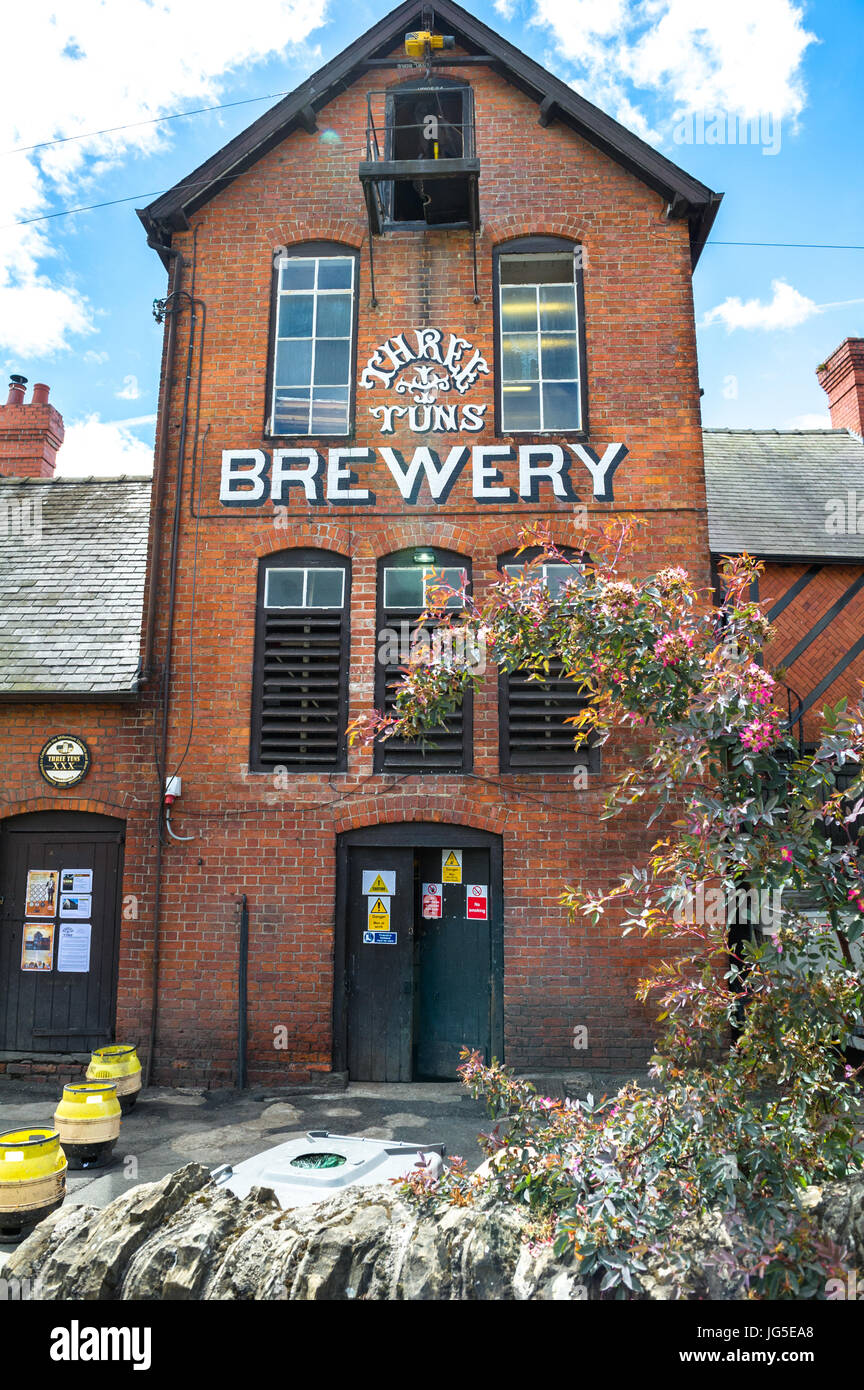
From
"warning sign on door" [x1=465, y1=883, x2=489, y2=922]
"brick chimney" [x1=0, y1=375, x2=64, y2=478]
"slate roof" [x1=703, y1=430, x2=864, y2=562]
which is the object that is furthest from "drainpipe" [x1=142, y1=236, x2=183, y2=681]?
"slate roof" [x1=703, y1=430, x2=864, y2=562]

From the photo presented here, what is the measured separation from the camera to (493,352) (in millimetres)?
9812

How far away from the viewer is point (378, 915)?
8992mm

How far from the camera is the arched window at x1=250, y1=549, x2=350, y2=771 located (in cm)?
920

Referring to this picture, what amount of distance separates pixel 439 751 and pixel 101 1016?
4.41 metres

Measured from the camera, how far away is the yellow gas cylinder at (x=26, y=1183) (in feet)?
16.4

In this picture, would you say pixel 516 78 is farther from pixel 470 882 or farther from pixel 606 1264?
pixel 606 1264

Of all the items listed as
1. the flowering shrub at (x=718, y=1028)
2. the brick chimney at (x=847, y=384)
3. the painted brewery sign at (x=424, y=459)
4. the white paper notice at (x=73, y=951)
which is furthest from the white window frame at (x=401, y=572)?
the brick chimney at (x=847, y=384)

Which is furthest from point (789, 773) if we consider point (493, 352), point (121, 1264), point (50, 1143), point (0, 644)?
point (0, 644)

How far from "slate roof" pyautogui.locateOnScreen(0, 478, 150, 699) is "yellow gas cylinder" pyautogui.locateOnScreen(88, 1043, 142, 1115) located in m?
3.53

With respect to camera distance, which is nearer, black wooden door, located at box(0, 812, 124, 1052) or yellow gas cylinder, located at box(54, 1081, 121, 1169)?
yellow gas cylinder, located at box(54, 1081, 121, 1169)

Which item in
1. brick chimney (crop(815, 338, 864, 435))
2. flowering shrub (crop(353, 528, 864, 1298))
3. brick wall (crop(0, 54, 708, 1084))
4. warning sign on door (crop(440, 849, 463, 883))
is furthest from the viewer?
brick chimney (crop(815, 338, 864, 435))

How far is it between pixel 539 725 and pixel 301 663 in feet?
8.54

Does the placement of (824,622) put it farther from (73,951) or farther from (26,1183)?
(26,1183)

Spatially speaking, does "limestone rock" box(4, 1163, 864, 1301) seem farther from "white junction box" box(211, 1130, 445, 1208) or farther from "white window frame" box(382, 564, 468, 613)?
"white window frame" box(382, 564, 468, 613)
